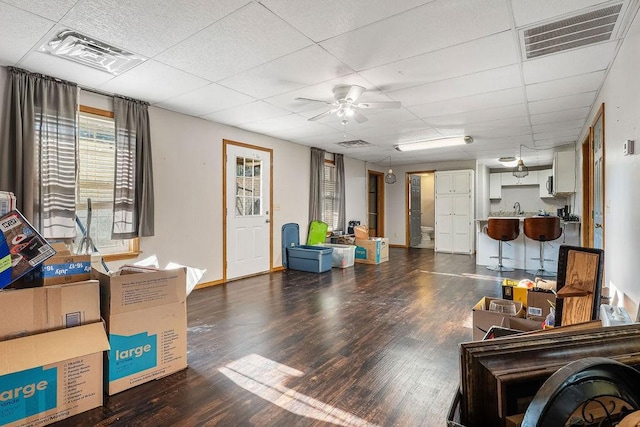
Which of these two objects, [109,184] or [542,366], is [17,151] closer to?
[109,184]

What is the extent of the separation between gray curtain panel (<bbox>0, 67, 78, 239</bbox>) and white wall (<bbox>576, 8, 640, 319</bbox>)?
4.61 meters

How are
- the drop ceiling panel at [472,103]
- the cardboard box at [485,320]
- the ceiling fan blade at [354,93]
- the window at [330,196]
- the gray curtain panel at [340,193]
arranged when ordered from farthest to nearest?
the gray curtain panel at [340,193] < the window at [330,196] < the drop ceiling panel at [472,103] < the ceiling fan blade at [354,93] < the cardboard box at [485,320]

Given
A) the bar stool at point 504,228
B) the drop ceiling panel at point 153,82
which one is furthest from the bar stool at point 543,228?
the drop ceiling panel at point 153,82

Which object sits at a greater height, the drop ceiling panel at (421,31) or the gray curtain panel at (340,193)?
the drop ceiling panel at (421,31)

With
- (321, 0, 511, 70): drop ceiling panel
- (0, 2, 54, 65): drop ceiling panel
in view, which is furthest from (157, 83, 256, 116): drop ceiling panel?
(321, 0, 511, 70): drop ceiling panel

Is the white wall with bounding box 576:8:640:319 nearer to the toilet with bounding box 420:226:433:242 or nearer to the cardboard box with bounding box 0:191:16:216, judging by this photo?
the cardboard box with bounding box 0:191:16:216

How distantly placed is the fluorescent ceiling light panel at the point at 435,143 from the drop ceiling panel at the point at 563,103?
160 cm

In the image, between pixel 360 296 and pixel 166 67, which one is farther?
pixel 360 296

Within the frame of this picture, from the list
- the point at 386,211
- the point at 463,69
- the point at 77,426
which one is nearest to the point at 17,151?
the point at 77,426

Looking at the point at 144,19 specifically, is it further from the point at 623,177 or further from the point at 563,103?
the point at 563,103

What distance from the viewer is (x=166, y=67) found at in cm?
291

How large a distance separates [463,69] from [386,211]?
6523mm

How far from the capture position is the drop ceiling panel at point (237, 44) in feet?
7.22

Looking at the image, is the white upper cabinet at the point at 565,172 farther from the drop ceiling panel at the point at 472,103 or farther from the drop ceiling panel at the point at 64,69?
the drop ceiling panel at the point at 64,69
